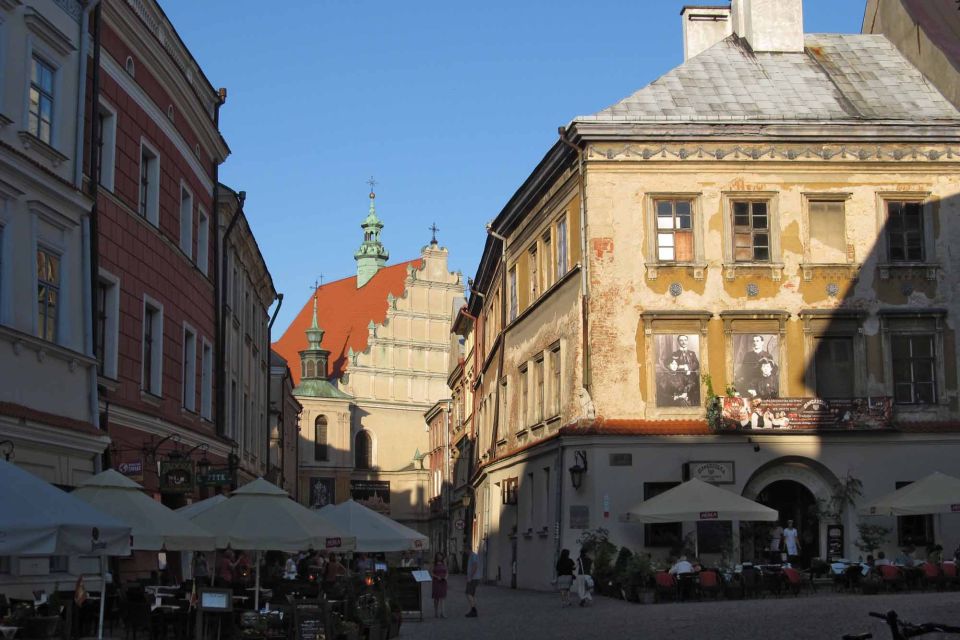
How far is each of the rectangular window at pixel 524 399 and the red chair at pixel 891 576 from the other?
13034mm

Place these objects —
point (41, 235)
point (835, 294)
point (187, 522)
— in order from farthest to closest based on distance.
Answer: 1. point (835, 294)
2. point (41, 235)
3. point (187, 522)

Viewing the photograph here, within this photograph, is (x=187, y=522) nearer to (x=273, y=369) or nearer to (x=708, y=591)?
(x=708, y=591)

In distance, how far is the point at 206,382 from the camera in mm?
31391

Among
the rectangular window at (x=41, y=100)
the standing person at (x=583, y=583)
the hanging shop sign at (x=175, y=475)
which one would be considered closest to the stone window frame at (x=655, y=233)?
the standing person at (x=583, y=583)

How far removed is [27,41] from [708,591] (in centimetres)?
1585

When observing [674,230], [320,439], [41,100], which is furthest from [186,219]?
[320,439]

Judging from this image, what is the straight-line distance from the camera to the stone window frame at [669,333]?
1170 inches

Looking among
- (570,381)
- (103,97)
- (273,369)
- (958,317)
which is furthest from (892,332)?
(273,369)

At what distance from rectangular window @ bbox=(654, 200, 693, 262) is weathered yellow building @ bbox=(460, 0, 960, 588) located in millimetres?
38

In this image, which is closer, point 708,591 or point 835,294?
point 708,591

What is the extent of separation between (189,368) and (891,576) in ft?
50.0

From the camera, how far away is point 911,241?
30766 millimetres

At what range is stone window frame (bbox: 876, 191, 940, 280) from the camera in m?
30.4

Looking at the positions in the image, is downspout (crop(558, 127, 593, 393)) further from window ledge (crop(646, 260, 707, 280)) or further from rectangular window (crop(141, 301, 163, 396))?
rectangular window (crop(141, 301, 163, 396))
